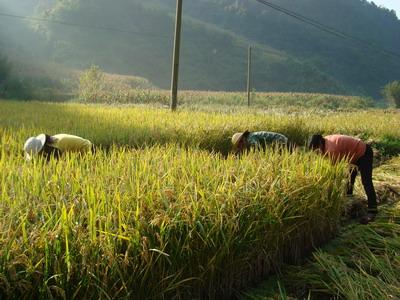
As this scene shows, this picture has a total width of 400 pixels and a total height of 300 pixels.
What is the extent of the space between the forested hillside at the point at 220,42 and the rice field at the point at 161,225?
1729 inches

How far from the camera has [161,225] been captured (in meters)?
2.12

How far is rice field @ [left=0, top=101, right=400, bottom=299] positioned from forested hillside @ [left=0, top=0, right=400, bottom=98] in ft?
144

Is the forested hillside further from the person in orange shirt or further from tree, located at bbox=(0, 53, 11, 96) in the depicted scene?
the person in orange shirt

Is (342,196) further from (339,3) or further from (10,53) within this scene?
(339,3)

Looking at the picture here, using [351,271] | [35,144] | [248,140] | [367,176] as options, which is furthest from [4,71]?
[351,271]

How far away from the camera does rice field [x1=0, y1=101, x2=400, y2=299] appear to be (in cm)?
184

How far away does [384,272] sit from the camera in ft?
9.00

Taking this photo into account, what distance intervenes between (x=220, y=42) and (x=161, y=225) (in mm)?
74677

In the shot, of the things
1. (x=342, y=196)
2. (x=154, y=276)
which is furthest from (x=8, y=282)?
(x=342, y=196)

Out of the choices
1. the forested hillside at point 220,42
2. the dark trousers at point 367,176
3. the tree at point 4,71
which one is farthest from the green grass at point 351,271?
the forested hillside at point 220,42

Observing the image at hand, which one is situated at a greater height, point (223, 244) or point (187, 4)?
point (187, 4)

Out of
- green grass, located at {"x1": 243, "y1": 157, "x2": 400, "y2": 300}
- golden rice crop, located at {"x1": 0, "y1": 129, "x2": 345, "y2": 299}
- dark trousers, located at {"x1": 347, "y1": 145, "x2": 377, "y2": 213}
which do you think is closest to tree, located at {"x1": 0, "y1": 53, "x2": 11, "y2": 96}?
dark trousers, located at {"x1": 347, "y1": 145, "x2": 377, "y2": 213}

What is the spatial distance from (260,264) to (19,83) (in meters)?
26.1

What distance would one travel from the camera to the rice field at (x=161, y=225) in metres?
1.84
